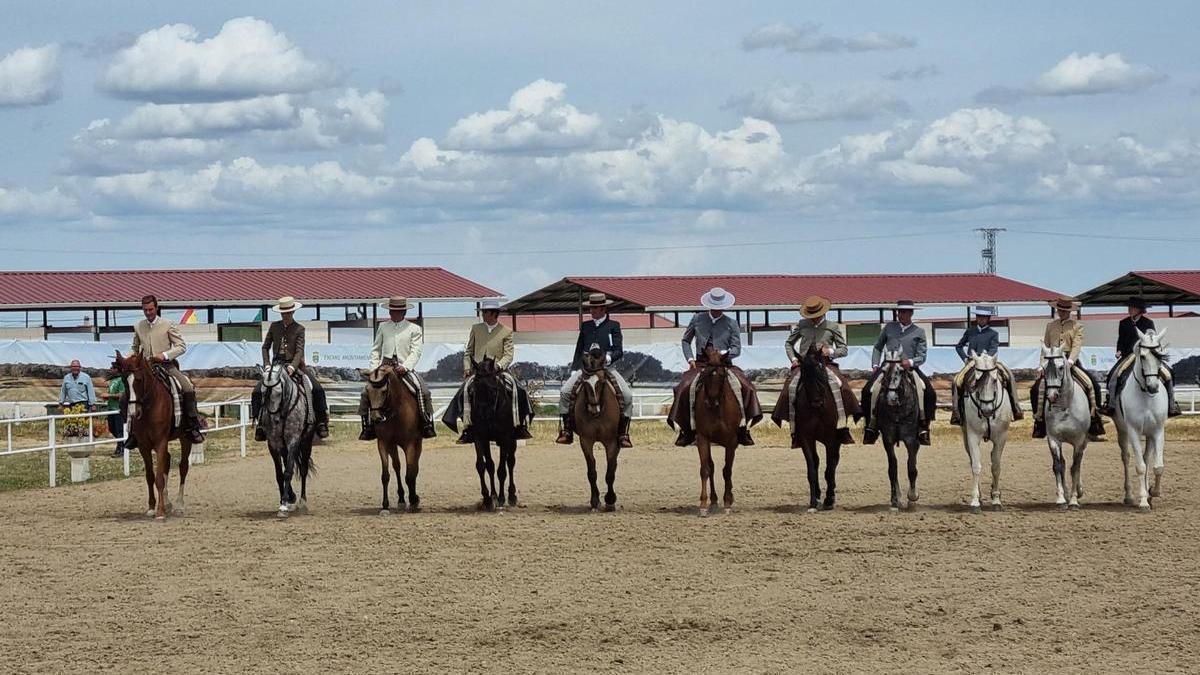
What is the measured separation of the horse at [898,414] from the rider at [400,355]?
4859 millimetres

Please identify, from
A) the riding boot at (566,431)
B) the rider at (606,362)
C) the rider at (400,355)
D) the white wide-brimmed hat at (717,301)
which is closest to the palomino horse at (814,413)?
the white wide-brimmed hat at (717,301)

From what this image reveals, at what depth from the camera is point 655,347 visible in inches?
1398

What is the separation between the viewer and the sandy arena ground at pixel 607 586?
959 cm

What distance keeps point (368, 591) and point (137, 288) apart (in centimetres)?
3730

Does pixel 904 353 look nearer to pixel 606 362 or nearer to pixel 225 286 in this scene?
pixel 606 362

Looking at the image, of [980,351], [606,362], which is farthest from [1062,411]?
[606,362]

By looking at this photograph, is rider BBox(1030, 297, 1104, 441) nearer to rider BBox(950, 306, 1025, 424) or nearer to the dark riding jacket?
rider BBox(950, 306, 1025, 424)

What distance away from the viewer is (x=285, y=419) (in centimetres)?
1662

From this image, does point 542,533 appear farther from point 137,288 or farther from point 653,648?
point 137,288

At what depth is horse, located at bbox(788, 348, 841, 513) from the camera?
1617 cm

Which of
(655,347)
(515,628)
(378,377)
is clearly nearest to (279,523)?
(378,377)

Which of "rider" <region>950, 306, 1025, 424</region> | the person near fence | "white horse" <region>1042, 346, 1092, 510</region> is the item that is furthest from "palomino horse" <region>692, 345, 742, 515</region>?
the person near fence

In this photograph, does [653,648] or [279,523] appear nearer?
[653,648]

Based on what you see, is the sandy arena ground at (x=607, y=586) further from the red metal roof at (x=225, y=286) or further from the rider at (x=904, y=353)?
the red metal roof at (x=225, y=286)
